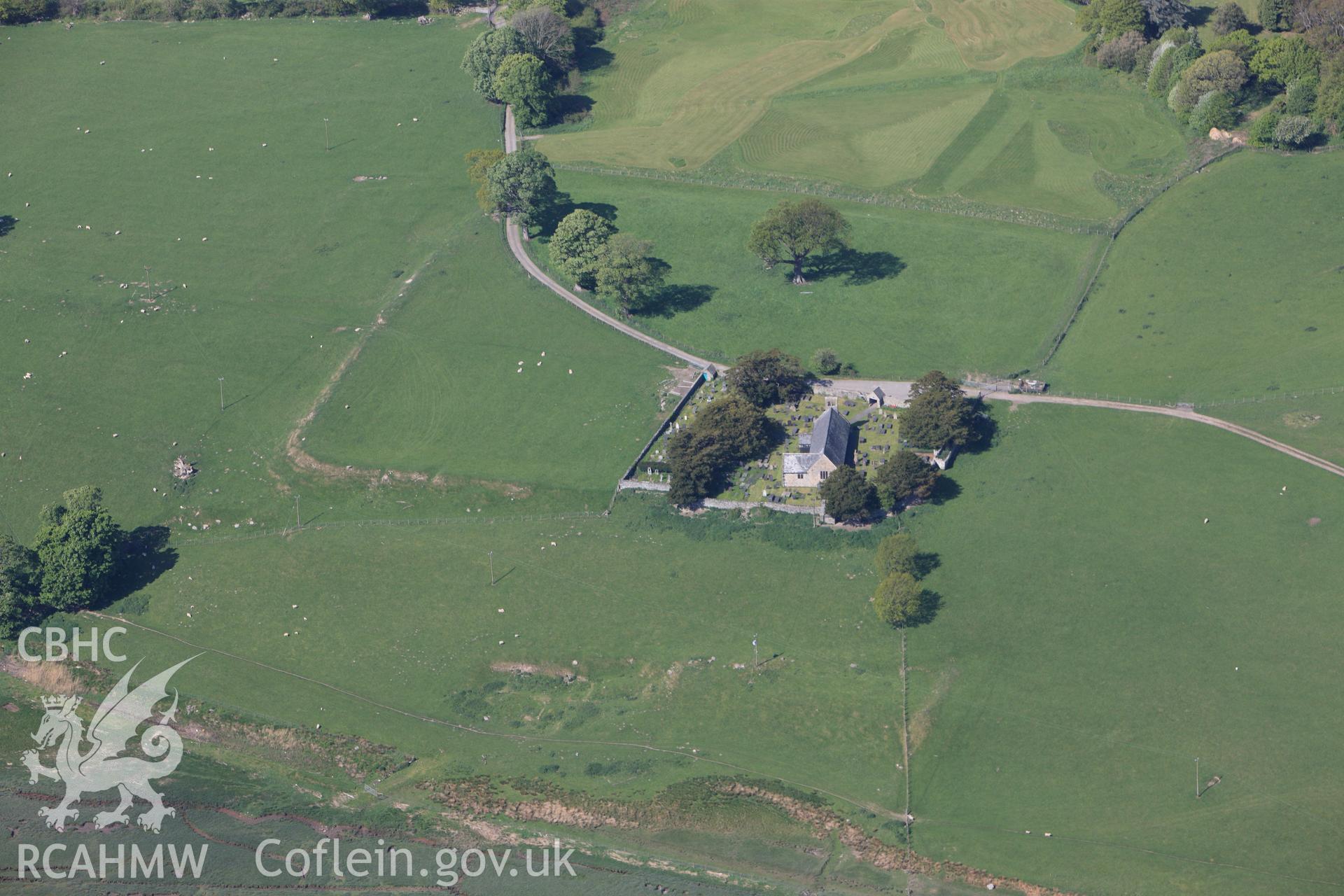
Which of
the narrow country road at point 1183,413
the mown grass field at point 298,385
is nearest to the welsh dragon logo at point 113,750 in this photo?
the mown grass field at point 298,385

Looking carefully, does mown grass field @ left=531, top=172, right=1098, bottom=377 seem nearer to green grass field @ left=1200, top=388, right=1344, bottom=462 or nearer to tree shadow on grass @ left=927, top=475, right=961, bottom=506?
tree shadow on grass @ left=927, top=475, right=961, bottom=506

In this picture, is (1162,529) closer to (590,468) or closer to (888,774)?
(888,774)

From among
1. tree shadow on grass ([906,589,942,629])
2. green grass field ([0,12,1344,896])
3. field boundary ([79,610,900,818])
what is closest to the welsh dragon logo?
green grass field ([0,12,1344,896])

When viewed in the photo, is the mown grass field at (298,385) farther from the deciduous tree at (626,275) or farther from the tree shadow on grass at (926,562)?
the tree shadow on grass at (926,562)

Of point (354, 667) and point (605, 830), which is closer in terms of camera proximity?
point (605, 830)

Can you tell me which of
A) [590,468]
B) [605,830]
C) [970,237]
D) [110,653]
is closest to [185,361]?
[110,653]

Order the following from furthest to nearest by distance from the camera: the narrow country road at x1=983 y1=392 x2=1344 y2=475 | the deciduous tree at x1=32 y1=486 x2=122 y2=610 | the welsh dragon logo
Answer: the narrow country road at x1=983 y1=392 x2=1344 y2=475
the deciduous tree at x1=32 y1=486 x2=122 y2=610
the welsh dragon logo
